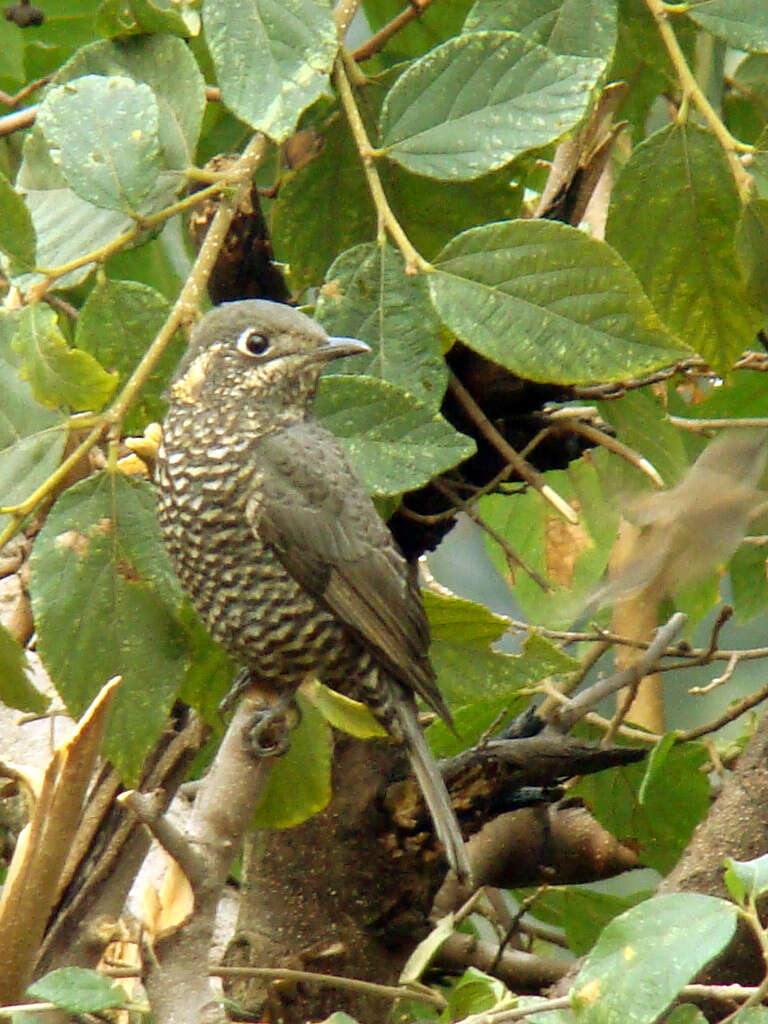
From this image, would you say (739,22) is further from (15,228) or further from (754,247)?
(15,228)

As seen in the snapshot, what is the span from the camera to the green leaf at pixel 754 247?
2098mm

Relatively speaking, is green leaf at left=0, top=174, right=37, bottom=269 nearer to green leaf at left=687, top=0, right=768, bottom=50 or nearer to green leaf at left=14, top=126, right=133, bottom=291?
green leaf at left=14, top=126, right=133, bottom=291

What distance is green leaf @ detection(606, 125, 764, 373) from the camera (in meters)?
2.27

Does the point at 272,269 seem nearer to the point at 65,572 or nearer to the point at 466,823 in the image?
the point at 65,572

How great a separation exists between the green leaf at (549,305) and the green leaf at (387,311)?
7 centimetres

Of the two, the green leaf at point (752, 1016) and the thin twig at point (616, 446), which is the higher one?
the thin twig at point (616, 446)

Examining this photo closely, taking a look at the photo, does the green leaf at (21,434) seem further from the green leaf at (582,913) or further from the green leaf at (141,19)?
the green leaf at (582,913)

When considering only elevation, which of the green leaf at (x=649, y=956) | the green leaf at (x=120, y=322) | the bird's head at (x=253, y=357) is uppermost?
the green leaf at (x=120, y=322)

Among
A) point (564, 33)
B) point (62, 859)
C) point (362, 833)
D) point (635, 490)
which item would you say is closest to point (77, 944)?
point (62, 859)

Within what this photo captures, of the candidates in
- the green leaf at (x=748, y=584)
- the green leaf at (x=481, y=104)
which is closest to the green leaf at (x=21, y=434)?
the green leaf at (x=481, y=104)

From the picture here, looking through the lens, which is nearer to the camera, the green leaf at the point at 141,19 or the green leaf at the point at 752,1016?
the green leaf at the point at 752,1016

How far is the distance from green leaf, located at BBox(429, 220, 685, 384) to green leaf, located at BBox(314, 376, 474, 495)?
0.40ft

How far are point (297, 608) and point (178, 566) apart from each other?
201mm

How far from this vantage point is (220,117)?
280cm
